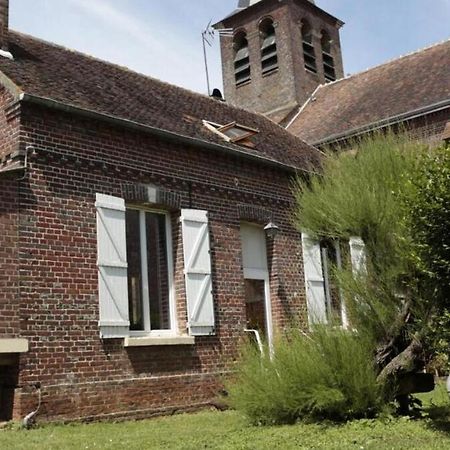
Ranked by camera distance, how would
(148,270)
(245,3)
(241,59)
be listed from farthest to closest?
(245,3)
(241,59)
(148,270)

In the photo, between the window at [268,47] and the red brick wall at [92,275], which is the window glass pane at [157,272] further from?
the window at [268,47]

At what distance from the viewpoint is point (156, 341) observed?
9531 millimetres

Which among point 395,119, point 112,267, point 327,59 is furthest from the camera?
point 327,59

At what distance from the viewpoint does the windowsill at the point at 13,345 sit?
7895 mm

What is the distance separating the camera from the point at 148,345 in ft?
31.0

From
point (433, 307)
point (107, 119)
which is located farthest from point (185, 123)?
point (433, 307)

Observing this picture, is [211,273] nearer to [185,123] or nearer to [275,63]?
[185,123]

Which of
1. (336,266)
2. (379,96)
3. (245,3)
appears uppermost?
(245,3)

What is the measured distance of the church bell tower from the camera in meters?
25.0

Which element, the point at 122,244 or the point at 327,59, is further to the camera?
the point at 327,59

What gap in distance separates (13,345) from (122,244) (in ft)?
7.49

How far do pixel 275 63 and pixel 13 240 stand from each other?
1923cm

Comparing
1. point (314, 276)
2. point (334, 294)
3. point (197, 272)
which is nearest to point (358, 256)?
point (334, 294)

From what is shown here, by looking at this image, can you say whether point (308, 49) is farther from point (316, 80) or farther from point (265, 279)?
point (265, 279)
